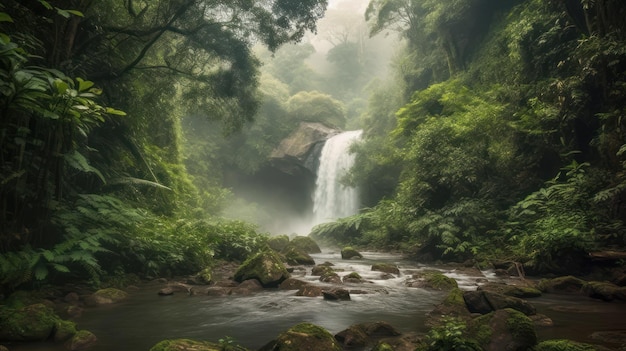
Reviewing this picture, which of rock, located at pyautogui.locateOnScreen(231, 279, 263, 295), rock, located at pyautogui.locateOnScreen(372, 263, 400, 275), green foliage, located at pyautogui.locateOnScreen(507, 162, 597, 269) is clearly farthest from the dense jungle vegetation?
rock, located at pyautogui.locateOnScreen(372, 263, 400, 275)

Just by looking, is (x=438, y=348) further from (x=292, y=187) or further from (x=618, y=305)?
(x=292, y=187)

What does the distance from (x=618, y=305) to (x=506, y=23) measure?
16459 mm

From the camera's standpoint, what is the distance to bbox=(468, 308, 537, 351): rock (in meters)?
3.95


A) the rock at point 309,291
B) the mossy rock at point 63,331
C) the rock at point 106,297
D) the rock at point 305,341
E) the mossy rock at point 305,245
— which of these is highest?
the mossy rock at point 305,245

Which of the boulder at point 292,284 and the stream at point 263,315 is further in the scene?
the boulder at point 292,284

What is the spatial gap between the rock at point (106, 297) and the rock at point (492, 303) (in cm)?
581

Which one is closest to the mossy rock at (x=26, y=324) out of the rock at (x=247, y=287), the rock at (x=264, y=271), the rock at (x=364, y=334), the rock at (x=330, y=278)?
the rock at (x=364, y=334)

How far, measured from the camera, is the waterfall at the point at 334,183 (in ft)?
89.8

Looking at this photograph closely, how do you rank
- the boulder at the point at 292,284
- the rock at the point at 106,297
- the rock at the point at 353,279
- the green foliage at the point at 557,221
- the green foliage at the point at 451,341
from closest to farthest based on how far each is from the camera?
1. the green foliage at the point at 451,341
2. the rock at the point at 106,297
3. the boulder at the point at 292,284
4. the green foliage at the point at 557,221
5. the rock at the point at 353,279

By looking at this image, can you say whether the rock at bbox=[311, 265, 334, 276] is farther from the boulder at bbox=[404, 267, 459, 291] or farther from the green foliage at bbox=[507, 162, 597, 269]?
the green foliage at bbox=[507, 162, 597, 269]

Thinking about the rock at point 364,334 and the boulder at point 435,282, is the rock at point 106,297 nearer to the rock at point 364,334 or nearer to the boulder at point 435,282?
the rock at point 364,334

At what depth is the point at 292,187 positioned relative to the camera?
32.0 m

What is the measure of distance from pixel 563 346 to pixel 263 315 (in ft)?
13.0

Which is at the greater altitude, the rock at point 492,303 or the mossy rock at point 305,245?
the mossy rock at point 305,245
